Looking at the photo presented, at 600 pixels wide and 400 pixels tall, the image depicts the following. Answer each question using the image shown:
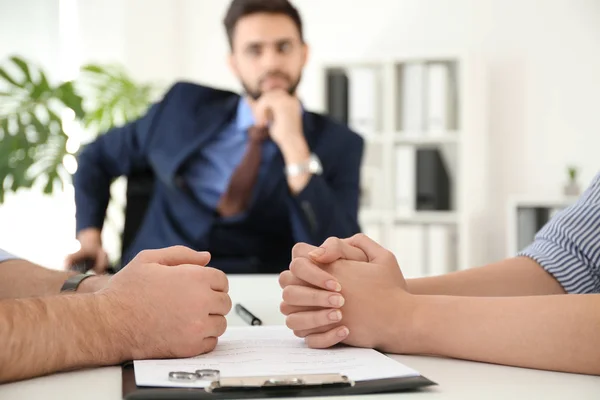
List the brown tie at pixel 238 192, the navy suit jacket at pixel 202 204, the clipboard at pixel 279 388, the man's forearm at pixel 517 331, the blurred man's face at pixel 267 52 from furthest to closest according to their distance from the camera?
the blurred man's face at pixel 267 52
the brown tie at pixel 238 192
the navy suit jacket at pixel 202 204
the man's forearm at pixel 517 331
the clipboard at pixel 279 388

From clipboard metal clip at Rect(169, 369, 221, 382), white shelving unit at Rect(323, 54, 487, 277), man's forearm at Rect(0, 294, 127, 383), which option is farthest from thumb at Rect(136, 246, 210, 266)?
white shelving unit at Rect(323, 54, 487, 277)

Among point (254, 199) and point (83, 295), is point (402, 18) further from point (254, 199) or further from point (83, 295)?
point (83, 295)

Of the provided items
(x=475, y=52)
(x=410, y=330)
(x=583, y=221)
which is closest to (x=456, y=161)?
(x=475, y=52)

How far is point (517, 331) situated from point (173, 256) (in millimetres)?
357

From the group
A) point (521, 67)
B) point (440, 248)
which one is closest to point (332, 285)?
point (440, 248)

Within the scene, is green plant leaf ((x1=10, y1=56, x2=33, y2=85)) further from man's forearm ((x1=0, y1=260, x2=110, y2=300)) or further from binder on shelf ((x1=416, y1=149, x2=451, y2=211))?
man's forearm ((x1=0, y1=260, x2=110, y2=300))

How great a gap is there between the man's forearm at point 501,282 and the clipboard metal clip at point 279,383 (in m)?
0.46

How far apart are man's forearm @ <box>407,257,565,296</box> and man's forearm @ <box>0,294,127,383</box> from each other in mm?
484

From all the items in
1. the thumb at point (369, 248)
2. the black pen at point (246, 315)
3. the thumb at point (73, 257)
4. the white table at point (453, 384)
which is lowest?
the thumb at point (73, 257)

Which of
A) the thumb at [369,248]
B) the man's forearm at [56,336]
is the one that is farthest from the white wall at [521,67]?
the man's forearm at [56,336]

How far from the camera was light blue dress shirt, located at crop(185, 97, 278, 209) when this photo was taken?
2.62 metres

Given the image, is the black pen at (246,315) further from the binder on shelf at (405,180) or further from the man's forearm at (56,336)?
the binder on shelf at (405,180)

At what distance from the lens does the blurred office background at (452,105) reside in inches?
167

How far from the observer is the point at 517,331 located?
2.59ft
